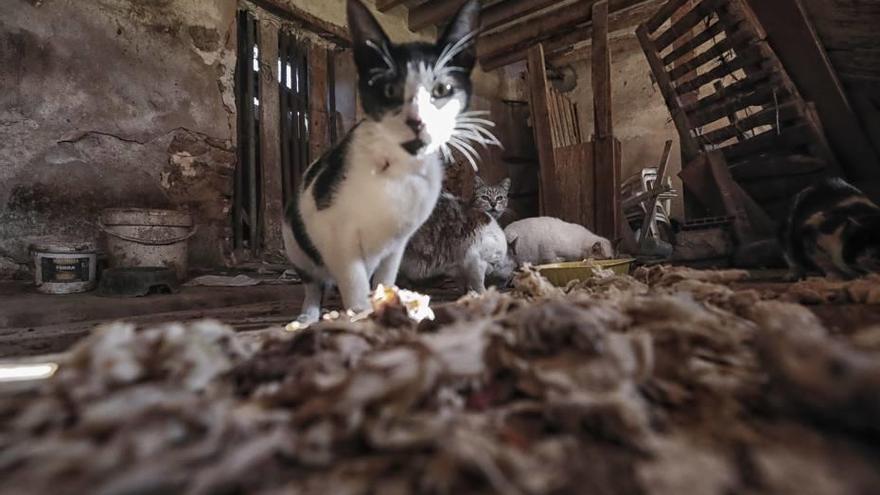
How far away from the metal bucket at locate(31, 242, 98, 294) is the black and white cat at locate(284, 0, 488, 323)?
1.79 m

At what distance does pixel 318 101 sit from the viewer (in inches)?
174

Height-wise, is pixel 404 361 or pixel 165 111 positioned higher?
pixel 165 111

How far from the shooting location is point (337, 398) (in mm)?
432

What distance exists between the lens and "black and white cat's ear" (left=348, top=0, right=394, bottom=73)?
4.15 ft

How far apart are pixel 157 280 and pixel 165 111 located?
67.6 inches

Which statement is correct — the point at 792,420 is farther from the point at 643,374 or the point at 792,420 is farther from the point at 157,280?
the point at 157,280

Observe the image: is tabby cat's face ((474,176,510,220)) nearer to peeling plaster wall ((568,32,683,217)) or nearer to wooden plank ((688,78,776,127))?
wooden plank ((688,78,776,127))

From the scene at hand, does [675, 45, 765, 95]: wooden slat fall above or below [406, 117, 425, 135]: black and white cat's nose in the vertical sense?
above

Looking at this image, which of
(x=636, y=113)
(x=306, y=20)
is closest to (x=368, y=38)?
(x=306, y=20)

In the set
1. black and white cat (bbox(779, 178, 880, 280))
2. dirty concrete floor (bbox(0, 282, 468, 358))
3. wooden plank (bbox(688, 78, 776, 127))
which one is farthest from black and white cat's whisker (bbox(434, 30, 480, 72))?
wooden plank (bbox(688, 78, 776, 127))

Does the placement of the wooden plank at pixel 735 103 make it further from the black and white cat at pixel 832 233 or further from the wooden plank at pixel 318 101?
the wooden plank at pixel 318 101

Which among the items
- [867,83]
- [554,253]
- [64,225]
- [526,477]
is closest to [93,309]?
[64,225]

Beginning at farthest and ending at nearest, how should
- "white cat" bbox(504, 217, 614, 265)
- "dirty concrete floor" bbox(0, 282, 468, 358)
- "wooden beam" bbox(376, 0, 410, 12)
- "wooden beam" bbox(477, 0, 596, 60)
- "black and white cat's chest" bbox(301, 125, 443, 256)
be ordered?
"wooden beam" bbox(376, 0, 410, 12) < "wooden beam" bbox(477, 0, 596, 60) < "white cat" bbox(504, 217, 614, 265) < "dirty concrete floor" bbox(0, 282, 468, 358) < "black and white cat's chest" bbox(301, 125, 443, 256)

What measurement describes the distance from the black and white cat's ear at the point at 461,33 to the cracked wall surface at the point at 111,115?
2920 millimetres
